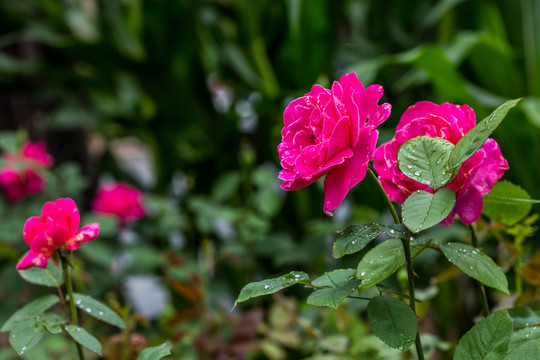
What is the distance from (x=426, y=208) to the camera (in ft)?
1.05

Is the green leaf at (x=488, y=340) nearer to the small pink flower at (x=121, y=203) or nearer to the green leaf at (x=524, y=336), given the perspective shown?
the green leaf at (x=524, y=336)

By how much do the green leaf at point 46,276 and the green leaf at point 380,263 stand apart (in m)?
0.24

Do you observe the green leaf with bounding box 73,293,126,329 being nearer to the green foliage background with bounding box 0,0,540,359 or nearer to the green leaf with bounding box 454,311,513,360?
the green leaf with bounding box 454,311,513,360

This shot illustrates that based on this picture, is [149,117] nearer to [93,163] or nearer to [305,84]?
[93,163]

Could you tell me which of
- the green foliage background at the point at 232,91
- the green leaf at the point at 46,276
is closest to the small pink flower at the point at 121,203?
the green foliage background at the point at 232,91

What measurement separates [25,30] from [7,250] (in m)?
0.78

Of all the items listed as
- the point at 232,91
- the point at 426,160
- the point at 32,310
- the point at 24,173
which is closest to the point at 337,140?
the point at 426,160

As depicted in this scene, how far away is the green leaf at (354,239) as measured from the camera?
0.34 metres

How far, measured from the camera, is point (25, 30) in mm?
1611

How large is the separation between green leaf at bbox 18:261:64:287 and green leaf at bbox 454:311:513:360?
29cm

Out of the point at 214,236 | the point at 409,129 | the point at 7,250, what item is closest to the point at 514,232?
the point at 409,129

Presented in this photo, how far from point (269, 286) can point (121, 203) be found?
0.98 meters

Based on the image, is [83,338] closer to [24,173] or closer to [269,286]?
[269,286]

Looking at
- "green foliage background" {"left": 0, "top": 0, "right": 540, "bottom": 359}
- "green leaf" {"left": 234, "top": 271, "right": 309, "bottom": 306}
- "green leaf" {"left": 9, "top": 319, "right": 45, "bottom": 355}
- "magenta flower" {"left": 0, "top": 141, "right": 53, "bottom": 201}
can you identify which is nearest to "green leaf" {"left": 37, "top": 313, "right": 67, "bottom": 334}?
"green leaf" {"left": 9, "top": 319, "right": 45, "bottom": 355}
